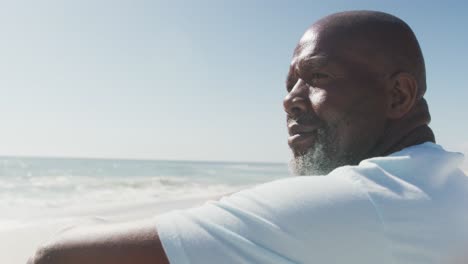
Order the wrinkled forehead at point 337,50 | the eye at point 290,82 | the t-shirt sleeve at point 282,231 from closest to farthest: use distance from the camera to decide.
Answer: the t-shirt sleeve at point 282,231
the wrinkled forehead at point 337,50
the eye at point 290,82

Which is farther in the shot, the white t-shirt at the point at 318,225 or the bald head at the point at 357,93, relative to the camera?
the bald head at the point at 357,93

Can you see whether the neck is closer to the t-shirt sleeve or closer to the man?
the man

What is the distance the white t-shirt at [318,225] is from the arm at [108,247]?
0.03 meters

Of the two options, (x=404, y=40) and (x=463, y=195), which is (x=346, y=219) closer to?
(x=463, y=195)

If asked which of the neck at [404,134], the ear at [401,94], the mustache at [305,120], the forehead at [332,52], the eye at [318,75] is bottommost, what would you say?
the neck at [404,134]

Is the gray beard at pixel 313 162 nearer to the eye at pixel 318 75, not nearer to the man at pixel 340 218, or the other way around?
the man at pixel 340 218

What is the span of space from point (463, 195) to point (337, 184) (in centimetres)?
44

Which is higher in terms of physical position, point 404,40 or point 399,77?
point 404,40

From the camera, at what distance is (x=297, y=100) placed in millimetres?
1591

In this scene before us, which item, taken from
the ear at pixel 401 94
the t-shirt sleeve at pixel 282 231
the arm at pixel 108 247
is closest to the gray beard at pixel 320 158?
the ear at pixel 401 94

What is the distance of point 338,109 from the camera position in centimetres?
150

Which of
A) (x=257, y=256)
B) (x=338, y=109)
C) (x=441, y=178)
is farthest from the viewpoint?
(x=338, y=109)

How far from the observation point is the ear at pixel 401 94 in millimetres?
1526

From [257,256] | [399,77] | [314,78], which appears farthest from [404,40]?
[257,256]
